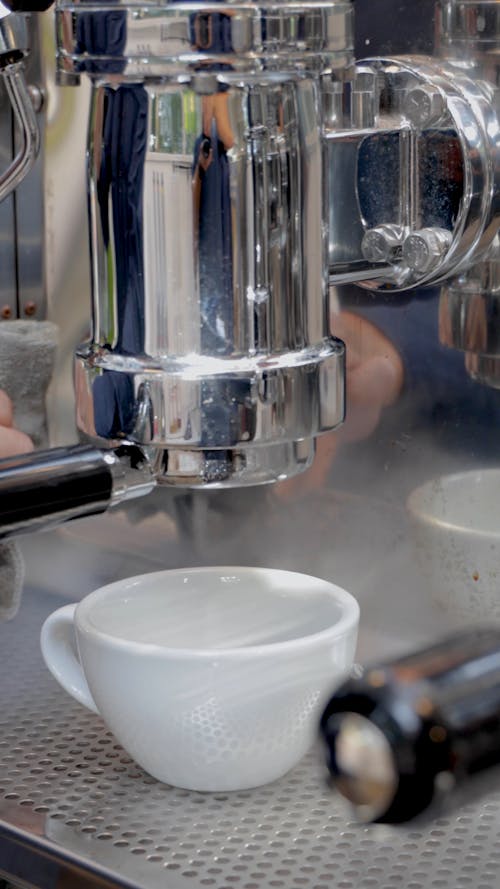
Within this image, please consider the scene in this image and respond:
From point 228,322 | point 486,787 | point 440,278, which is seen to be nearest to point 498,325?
point 440,278

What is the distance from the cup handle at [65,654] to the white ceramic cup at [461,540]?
131mm

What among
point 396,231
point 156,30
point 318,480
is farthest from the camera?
point 318,480

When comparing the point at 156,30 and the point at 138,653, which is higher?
the point at 156,30

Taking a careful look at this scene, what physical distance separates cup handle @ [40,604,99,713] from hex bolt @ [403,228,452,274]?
0.52 feet

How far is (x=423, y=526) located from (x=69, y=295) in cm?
19

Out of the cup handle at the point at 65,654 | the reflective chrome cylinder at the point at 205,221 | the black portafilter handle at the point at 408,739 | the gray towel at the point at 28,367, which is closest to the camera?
the black portafilter handle at the point at 408,739

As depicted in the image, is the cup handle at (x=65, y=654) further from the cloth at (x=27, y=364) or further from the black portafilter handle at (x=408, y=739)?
the black portafilter handle at (x=408, y=739)

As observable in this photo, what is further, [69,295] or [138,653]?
[69,295]

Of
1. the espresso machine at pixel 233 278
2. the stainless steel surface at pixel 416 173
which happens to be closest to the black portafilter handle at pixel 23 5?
the espresso machine at pixel 233 278

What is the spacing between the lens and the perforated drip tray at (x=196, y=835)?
1.13 feet

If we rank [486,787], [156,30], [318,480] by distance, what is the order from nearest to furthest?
1. [486,787]
2. [156,30]
3. [318,480]

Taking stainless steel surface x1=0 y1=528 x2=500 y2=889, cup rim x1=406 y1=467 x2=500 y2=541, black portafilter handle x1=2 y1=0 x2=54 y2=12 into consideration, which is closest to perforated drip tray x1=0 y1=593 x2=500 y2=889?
stainless steel surface x1=0 y1=528 x2=500 y2=889

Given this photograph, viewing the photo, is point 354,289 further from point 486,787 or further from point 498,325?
point 486,787

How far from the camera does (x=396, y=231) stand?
430mm
